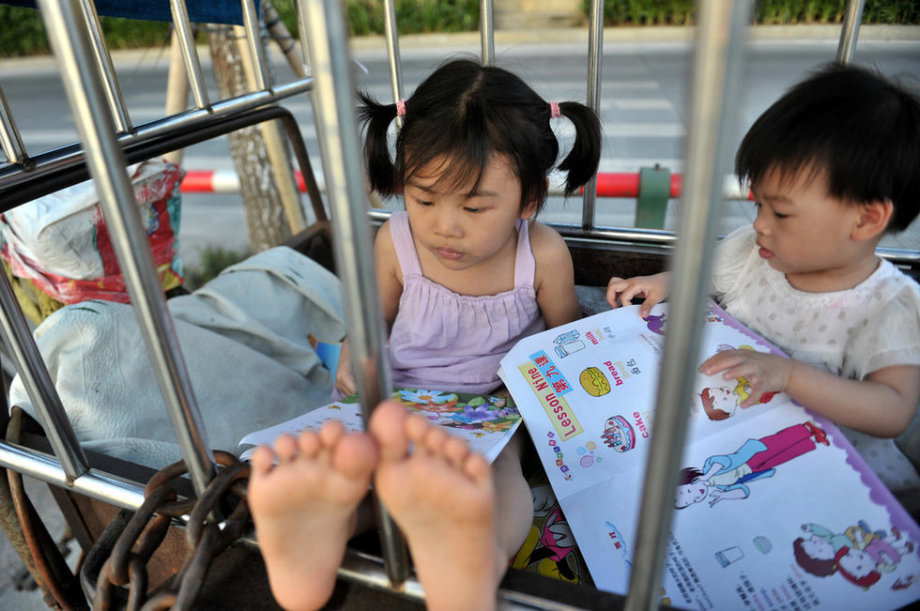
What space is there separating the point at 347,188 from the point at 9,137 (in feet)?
2.68

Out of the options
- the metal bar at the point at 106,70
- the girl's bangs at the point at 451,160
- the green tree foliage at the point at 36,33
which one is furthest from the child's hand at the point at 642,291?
the green tree foliage at the point at 36,33

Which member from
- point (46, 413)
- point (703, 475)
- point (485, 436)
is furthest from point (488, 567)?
point (46, 413)

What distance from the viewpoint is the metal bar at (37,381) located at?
691mm

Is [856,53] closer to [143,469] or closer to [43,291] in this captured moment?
[143,469]

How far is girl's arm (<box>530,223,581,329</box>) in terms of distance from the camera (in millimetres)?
1268

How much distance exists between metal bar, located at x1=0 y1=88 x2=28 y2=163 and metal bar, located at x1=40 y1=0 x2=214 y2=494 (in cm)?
55

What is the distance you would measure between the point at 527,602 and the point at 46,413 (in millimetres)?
591

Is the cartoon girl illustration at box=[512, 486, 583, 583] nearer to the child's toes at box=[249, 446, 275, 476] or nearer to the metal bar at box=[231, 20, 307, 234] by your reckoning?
the child's toes at box=[249, 446, 275, 476]

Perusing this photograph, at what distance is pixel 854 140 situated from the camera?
2.86ft

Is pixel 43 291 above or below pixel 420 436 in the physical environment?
below

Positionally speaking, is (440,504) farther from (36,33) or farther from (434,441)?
(36,33)

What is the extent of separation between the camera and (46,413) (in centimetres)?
73

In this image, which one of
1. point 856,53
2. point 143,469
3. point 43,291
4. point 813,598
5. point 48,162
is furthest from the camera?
point 43,291

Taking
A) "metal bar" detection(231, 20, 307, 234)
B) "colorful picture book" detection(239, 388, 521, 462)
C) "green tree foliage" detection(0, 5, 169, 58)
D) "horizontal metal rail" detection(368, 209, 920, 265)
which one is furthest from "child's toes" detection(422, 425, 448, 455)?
"green tree foliage" detection(0, 5, 169, 58)
